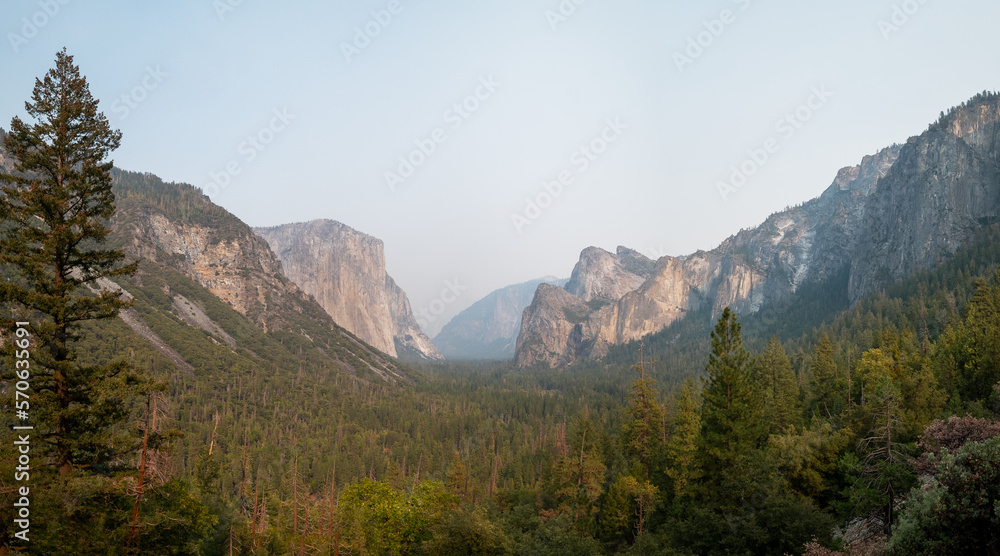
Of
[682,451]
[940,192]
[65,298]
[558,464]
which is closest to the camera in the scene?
[65,298]

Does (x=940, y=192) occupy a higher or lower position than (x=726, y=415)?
higher

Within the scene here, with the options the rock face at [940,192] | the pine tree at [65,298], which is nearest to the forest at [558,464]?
the pine tree at [65,298]

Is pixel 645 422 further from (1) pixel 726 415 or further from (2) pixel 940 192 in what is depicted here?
(2) pixel 940 192

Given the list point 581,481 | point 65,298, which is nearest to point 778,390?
point 581,481

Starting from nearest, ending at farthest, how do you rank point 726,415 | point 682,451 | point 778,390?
1. point 726,415
2. point 682,451
3. point 778,390

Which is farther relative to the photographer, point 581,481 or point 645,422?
point 581,481

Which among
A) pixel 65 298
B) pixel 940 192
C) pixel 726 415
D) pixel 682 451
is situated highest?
pixel 940 192

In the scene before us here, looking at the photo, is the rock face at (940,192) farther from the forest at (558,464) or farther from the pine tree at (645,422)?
the pine tree at (645,422)

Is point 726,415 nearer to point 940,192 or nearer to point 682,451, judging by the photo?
point 682,451

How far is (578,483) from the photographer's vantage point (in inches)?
1693

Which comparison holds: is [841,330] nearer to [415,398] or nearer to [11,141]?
[415,398]

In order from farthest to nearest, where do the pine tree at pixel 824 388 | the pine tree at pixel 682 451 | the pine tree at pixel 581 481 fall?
1. the pine tree at pixel 824 388
2. the pine tree at pixel 581 481
3. the pine tree at pixel 682 451

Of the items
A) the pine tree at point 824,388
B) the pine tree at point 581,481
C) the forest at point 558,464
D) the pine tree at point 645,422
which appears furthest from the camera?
the pine tree at point 824,388

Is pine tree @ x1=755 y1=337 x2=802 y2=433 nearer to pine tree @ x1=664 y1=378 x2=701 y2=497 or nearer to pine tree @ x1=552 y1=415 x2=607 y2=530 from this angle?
pine tree @ x1=664 y1=378 x2=701 y2=497
